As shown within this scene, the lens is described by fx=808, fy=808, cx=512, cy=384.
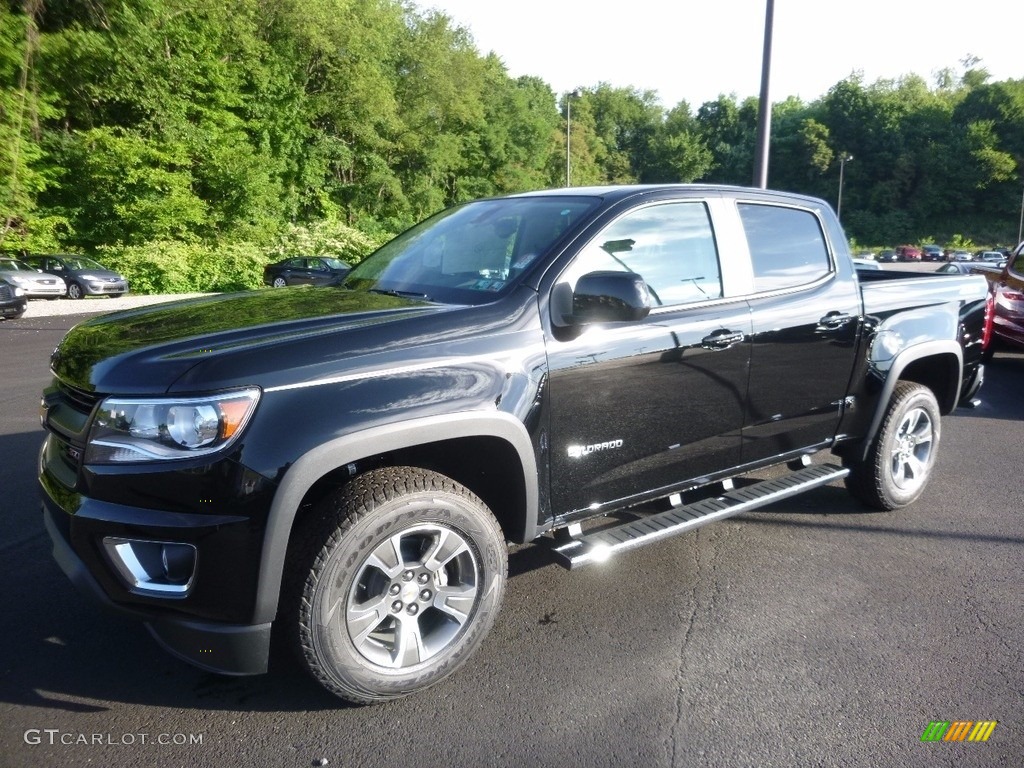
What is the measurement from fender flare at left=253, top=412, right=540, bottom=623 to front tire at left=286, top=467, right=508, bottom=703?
10 centimetres

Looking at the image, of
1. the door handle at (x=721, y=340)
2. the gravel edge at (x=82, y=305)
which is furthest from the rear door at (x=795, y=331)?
the gravel edge at (x=82, y=305)

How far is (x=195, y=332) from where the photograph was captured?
2.88m

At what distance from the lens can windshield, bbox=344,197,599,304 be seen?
11.2 ft

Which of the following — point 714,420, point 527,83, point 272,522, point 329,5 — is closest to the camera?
point 272,522

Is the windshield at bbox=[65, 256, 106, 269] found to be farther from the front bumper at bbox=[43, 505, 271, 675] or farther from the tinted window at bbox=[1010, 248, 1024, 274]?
the front bumper at bbox=[43, 505, 271, 675]

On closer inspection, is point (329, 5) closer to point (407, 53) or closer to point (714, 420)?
point (407, 53)

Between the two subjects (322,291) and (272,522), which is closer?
(272,522)

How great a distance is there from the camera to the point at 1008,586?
3.90 metres

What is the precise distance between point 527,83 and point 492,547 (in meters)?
66.2

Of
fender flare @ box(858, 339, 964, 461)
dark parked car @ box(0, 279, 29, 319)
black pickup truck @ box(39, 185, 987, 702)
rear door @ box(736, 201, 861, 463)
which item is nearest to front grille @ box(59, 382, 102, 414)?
black pickup truck @ box(39, 185, 987, 702)

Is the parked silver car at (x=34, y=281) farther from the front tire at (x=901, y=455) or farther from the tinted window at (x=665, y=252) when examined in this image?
the front tire at (x=901, y=455)

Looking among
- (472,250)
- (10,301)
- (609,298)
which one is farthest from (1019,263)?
(10,301)

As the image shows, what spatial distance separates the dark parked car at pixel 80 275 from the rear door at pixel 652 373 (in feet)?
75.3

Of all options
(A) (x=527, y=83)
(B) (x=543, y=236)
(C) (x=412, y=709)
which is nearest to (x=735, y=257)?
(B) (x=543, y=236)
